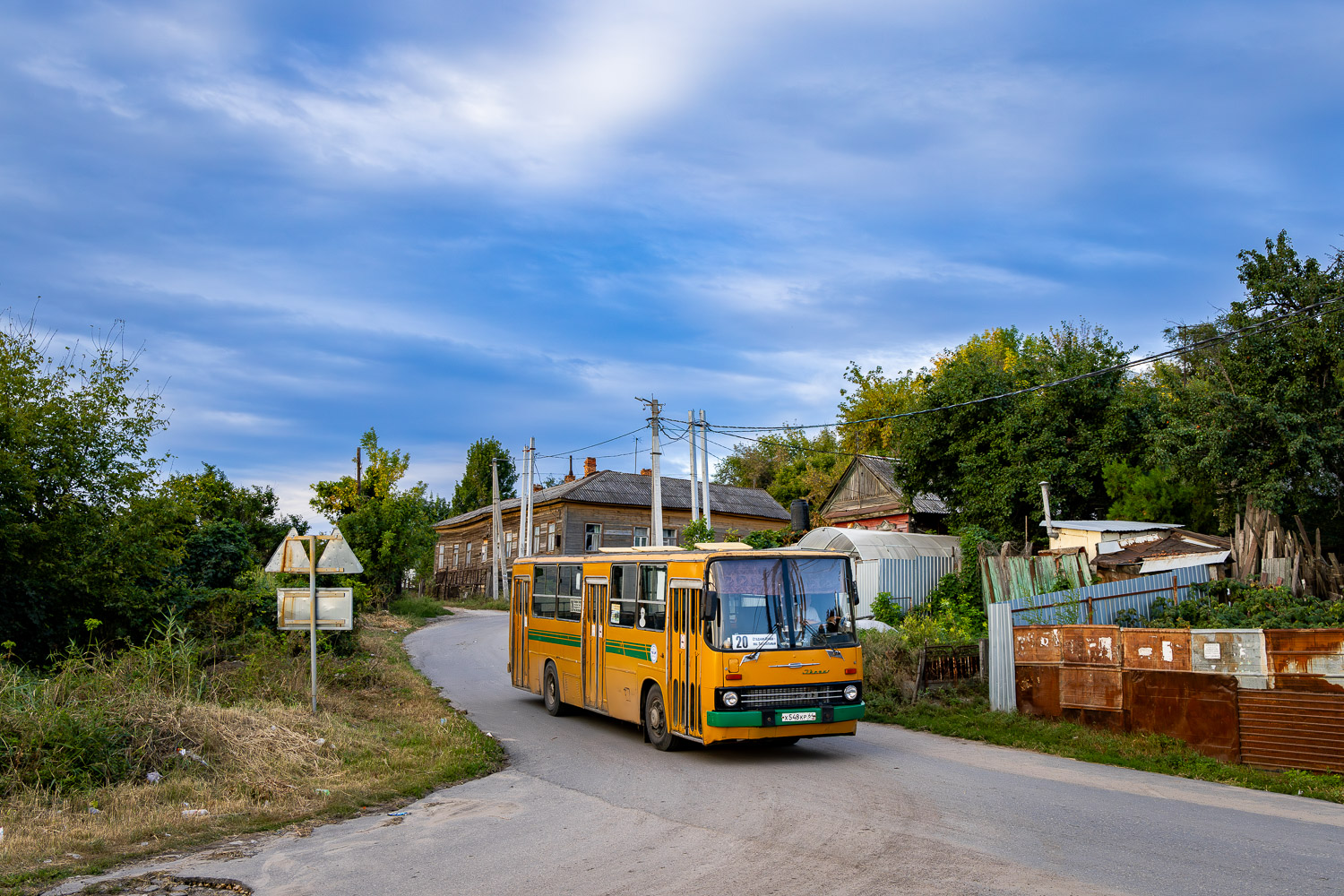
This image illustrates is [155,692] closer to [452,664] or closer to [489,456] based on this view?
[452,664]

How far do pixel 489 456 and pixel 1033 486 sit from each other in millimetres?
50024

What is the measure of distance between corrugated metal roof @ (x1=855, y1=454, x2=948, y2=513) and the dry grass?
84.5ft

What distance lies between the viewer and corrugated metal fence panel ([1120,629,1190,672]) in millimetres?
12172

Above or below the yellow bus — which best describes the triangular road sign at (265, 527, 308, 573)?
above

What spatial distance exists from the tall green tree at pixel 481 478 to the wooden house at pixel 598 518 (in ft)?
38.6

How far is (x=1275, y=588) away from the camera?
16.9m

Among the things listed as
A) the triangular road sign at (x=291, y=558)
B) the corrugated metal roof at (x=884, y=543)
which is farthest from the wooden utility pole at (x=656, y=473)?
the triangular road sign at (x=291, y=558)

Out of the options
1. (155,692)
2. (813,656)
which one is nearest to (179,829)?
(155,692)

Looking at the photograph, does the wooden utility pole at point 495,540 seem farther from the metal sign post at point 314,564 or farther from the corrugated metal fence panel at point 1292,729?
the corrugated metal fence panel at point 1292,729

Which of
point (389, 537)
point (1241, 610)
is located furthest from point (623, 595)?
point (389, 537)

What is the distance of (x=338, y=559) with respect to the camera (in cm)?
1341

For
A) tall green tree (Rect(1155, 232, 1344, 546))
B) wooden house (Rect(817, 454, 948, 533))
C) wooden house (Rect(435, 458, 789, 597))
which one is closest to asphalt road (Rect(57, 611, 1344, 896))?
tall green tree (Rect(1155, 232, 1344, 546))

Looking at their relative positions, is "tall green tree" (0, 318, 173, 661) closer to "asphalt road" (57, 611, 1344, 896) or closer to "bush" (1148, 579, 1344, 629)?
"asphalt road" (57, 611, 1344, 896)

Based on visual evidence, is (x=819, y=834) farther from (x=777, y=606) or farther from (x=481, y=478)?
(x=481, y=478)
